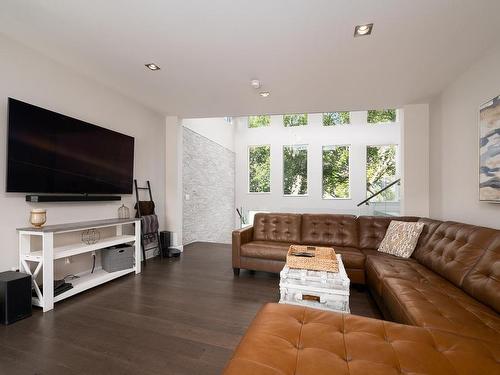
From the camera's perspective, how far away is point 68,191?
2717 millimetres

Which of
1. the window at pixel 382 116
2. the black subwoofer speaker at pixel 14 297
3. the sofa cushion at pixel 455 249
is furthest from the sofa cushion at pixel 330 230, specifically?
the window at pixel 382 116

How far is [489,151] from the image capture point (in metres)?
2.25

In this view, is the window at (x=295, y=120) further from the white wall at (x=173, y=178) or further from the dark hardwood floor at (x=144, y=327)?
the dark hardwood floor at (x=144, y=327)

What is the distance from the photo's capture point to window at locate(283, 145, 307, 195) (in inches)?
292

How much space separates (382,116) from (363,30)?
5.62 m

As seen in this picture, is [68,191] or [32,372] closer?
[32,372]

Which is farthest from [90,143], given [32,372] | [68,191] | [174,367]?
[174,367]

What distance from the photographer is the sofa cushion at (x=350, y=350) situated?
92 centimetres

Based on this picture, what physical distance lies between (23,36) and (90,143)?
1153 mm

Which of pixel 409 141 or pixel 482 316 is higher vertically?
pixel 409 141

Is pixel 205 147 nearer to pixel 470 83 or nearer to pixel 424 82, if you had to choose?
pixel 424 82

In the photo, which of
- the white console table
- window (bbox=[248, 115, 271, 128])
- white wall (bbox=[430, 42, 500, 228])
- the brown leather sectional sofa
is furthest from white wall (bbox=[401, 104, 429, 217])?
window (bbox=[248, 115, 271, 128])

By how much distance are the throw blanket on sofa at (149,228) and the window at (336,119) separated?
571 centimetres

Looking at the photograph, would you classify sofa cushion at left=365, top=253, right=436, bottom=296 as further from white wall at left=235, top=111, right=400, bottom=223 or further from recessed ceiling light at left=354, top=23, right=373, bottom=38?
white wall at left=235, top=111, right=400, bottom=223
